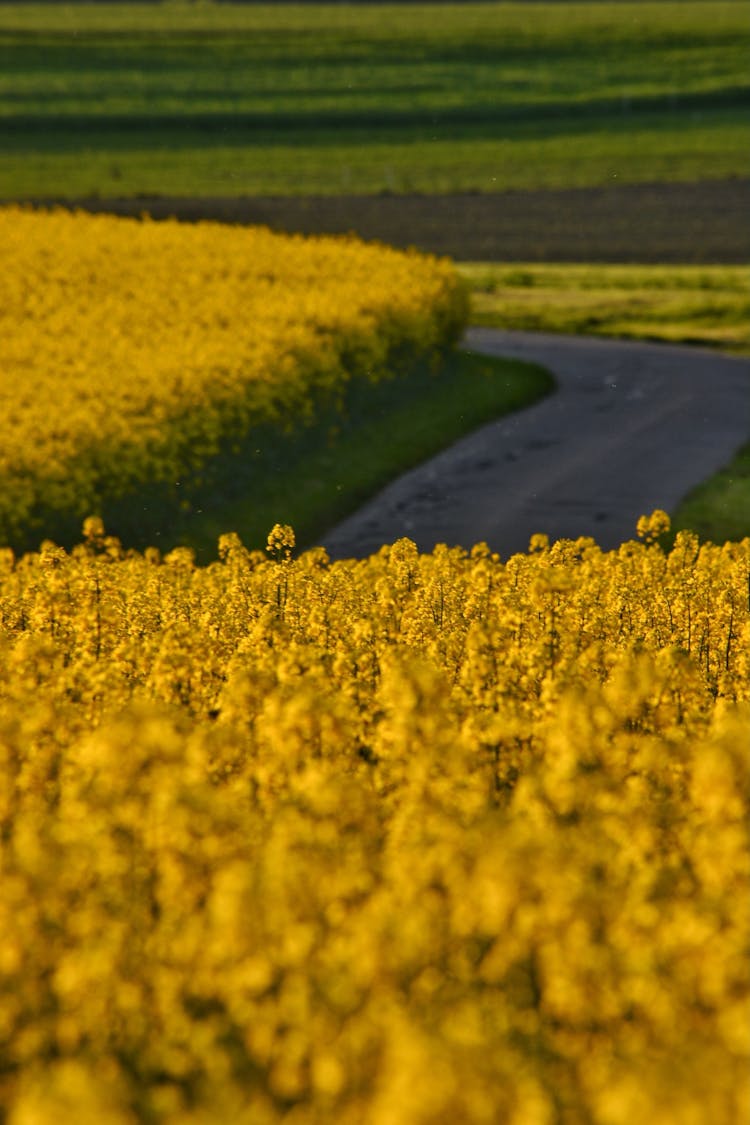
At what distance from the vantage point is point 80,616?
13.7 meters

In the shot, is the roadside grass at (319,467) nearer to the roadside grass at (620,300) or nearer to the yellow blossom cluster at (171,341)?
the yellow blossom cluster at (171,341)

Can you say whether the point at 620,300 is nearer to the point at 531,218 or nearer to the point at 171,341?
the point at 171,341

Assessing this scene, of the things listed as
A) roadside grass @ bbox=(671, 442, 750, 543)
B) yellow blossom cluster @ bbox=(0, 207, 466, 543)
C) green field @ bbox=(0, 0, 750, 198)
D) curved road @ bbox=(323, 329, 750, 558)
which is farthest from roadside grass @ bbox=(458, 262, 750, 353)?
green field @ bbox=(0, 0, 750, 198)

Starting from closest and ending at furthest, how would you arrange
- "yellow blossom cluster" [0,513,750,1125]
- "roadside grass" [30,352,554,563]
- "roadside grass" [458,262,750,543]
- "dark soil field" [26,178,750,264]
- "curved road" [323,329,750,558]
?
"yellow blossom cluster" [0,513,750,1125] → "roadside grass" [30,352,554,563] → "curved road" [323,329,750,558] → "roadside grass" [458,262,750,543] → "dark soil field" [26,178,750,264]

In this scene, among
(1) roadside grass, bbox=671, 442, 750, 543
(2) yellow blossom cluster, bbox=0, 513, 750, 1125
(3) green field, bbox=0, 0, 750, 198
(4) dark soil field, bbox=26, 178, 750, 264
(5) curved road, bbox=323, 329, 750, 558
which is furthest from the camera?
(3) green field, bbox=0, 0, 750, 198

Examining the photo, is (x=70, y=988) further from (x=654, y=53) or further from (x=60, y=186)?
(x=654, y=53)

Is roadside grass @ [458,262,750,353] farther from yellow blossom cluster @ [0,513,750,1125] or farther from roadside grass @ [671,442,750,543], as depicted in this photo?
yellow blossom cluster @ [0,513,750,1125]

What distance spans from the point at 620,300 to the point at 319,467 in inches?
898

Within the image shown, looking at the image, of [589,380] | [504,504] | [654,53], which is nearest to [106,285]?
[589,380]

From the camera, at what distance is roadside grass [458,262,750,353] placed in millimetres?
43531

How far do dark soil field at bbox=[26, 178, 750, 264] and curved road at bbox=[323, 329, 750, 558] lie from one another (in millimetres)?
19474

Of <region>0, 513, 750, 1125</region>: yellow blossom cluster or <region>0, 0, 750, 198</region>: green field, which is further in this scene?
<region>0, 0, 750, 198</region>: green field

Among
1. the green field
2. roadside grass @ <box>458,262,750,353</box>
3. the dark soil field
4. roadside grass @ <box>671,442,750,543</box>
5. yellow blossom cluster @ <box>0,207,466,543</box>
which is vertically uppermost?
the green field

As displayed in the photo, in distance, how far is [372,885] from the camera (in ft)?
26.8
